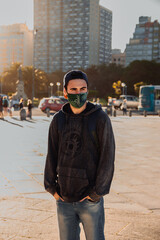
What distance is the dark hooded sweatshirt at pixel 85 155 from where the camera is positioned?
7.32 feet

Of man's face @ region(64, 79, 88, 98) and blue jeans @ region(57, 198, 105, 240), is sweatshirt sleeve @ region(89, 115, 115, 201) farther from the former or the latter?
man's face @ region(64, 79, 88, 98)

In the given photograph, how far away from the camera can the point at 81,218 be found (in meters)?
2.29

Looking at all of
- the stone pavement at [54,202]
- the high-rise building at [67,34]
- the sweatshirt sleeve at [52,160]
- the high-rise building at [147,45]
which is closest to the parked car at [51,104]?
the stone pavement at [54,202]

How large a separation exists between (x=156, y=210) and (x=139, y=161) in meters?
3.88

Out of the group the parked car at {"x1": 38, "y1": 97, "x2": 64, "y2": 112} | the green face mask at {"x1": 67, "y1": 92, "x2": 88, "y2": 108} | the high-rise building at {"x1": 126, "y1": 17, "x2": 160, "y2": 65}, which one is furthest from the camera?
the high-rise building at {"x1": 126, "y1": 17, "x2": 160, "y2": 65}

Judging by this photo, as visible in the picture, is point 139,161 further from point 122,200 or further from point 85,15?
point 85,15

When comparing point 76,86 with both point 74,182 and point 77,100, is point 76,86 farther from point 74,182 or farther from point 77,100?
point 74,182

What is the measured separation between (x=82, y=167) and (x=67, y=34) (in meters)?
172

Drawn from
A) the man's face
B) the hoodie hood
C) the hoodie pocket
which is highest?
the man's face

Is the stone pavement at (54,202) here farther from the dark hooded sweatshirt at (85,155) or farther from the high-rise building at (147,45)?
the high-rise building at (147,45)

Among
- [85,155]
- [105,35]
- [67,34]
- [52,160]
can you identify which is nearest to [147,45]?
[105,35]

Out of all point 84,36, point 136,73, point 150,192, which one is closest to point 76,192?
point 150,192

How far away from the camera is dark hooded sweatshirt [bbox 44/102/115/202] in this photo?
7.32ft

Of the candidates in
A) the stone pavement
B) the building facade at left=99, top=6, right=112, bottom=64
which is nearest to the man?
the stone pavement
